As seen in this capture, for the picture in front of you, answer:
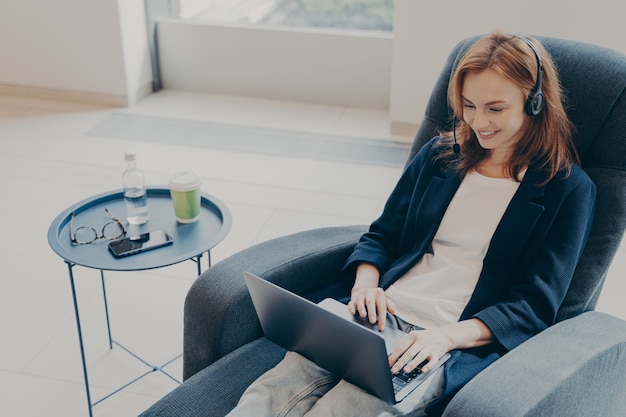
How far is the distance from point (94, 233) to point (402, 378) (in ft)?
2.87

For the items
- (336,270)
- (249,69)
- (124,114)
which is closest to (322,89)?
(249,69)

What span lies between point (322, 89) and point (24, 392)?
7.98ft

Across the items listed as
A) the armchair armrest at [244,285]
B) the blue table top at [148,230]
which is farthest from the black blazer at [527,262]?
the blue table top at [148,230]

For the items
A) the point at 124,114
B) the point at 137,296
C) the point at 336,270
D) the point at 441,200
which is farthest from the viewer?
the point at 124,114

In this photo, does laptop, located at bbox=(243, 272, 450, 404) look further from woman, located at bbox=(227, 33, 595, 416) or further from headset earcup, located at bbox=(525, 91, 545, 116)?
headset earcup, located at bbox=(525, 91, 545, 116)

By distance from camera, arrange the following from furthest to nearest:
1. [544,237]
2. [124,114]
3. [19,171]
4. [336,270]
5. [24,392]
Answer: [124,114], [19,171], [24,392], [336,270], [544,237]

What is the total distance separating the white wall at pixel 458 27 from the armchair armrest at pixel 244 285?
6.02ft

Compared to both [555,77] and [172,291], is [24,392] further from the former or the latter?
[555,77]

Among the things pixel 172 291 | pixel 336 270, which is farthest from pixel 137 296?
pixel 336 270

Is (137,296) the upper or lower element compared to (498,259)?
lower

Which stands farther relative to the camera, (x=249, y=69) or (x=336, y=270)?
(x=249, y=69)

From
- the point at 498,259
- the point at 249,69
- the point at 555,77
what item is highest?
the point at 555,77

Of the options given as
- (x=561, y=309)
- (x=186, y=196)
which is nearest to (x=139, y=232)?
(x=186, y=196)

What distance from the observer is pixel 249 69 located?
413 cm
